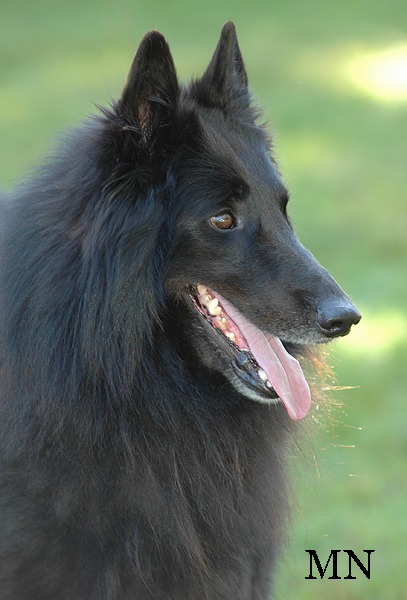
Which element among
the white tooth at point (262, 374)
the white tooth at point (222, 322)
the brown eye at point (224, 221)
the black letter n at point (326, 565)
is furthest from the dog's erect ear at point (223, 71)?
the black letter n at point (326, 565)

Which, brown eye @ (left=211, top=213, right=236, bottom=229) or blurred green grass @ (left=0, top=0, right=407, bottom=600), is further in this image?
blurred green grass @ (left=0, top=0, right=407, bottom=600)

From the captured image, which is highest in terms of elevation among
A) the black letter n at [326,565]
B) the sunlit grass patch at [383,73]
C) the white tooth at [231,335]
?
the white tooth at [231,335]

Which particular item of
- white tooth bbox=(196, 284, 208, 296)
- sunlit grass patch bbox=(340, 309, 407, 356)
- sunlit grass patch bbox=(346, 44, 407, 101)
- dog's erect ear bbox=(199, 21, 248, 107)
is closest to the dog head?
white tooth bbox=(196, 284, 208, 296)

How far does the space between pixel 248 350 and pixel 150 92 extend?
92 centimetres

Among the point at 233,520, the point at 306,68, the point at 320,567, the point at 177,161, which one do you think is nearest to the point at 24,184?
the point at 177,161

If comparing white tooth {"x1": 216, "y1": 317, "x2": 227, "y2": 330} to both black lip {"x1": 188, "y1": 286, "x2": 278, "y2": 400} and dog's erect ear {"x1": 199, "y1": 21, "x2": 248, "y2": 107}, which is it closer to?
black lip {"x1": 188, "y1": 286, "x2": 278, "y2": 400}

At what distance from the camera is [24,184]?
2500 millimetres

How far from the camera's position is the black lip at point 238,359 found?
2.31 metres

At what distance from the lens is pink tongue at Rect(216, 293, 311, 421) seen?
2334 mm

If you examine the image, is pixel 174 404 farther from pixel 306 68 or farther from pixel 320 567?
pixel 306 68

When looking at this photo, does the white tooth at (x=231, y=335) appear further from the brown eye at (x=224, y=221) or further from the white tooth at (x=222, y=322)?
the brown eye at (x=224, y=221)

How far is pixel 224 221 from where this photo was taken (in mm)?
2303

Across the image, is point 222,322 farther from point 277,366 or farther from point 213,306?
point 277,366

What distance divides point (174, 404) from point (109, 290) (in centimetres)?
47
